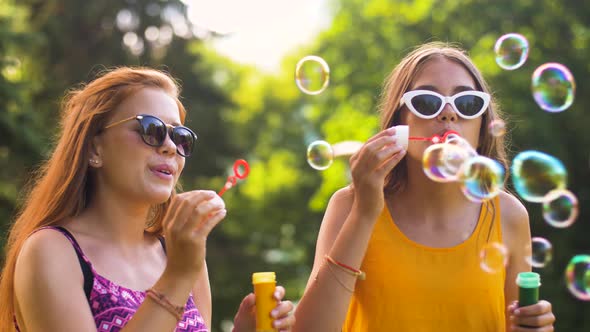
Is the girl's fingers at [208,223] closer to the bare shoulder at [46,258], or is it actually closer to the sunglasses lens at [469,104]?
the bare shoulder at [46,258]

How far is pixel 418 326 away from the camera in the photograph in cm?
234

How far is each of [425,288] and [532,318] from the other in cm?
36

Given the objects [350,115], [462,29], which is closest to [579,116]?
[462,29]

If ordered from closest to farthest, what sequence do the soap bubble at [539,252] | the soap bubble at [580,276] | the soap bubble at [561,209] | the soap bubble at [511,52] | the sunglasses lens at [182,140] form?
the sunglasses lens at [182,140] → the soap bubble at [539,252] → the soap bubble at [580,276] → the soap bubble at [561,209] → the soap bubble at [511,52]

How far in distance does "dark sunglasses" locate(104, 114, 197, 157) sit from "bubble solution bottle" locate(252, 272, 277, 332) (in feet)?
1.70

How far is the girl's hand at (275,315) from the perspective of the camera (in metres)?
2.19

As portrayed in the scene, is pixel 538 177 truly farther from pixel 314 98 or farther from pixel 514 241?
pixel 314 98

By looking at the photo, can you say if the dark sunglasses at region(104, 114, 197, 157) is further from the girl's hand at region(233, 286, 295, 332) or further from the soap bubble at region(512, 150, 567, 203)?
the soap bubble at region(512, 150, 567, 203)

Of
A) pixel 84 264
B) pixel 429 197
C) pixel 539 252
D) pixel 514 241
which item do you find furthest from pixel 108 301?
pixel 539 252

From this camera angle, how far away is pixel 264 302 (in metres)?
2.18

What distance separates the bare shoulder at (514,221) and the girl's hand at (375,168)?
0.50 meters

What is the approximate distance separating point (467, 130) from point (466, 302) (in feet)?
1.99

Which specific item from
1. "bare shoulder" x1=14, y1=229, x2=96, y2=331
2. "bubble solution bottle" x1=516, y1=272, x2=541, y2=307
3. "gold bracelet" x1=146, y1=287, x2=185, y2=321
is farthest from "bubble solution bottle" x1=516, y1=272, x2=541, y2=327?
"bare shoulder" x1=14, y1=229, x2=96, y2=331

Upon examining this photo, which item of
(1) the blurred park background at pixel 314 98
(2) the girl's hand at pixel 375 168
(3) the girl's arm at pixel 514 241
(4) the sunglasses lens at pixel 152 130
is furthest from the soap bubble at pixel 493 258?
(1) the blurred park background at pixel 314 98
